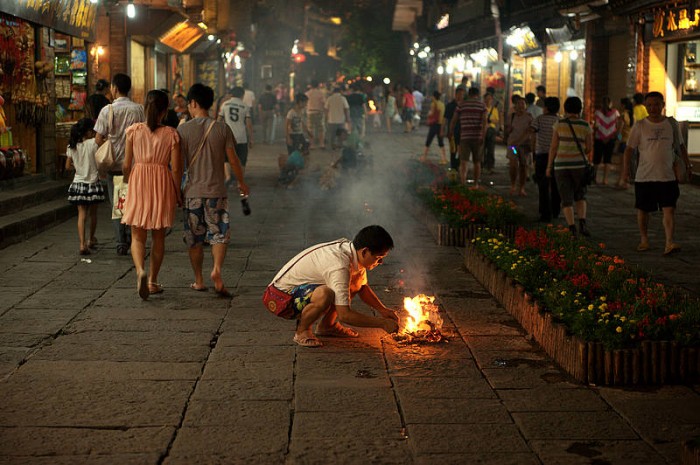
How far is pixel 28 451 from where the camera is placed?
4.55 meters

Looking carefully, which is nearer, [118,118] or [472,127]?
[118,118]

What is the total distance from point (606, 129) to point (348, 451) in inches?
561

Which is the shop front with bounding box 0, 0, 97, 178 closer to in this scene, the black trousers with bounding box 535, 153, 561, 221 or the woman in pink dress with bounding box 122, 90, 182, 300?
the woman in pink dress with bounding box 122, 90, 182, 300

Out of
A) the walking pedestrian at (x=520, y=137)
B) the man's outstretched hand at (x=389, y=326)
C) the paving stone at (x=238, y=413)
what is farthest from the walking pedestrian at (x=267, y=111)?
the paving stone at (x=238, y=413)

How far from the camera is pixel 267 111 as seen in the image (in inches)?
1241

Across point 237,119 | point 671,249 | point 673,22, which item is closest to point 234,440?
point 671,249

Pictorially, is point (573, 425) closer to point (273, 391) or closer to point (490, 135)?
point (273, 391)

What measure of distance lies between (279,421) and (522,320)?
2.83 m

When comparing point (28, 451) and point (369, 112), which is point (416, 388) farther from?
point (369, 112)

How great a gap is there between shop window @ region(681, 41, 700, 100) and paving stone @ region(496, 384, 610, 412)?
15436mm

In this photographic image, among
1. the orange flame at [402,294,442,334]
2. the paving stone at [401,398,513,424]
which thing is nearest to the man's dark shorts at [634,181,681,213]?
the orange flame at [402,294,442,334]

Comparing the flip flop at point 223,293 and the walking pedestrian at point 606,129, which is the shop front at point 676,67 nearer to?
the walking pedestrian at point 606,129

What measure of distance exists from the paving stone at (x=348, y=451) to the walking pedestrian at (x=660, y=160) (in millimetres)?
6772

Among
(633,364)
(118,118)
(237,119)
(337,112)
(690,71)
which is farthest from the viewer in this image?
(337,112)
